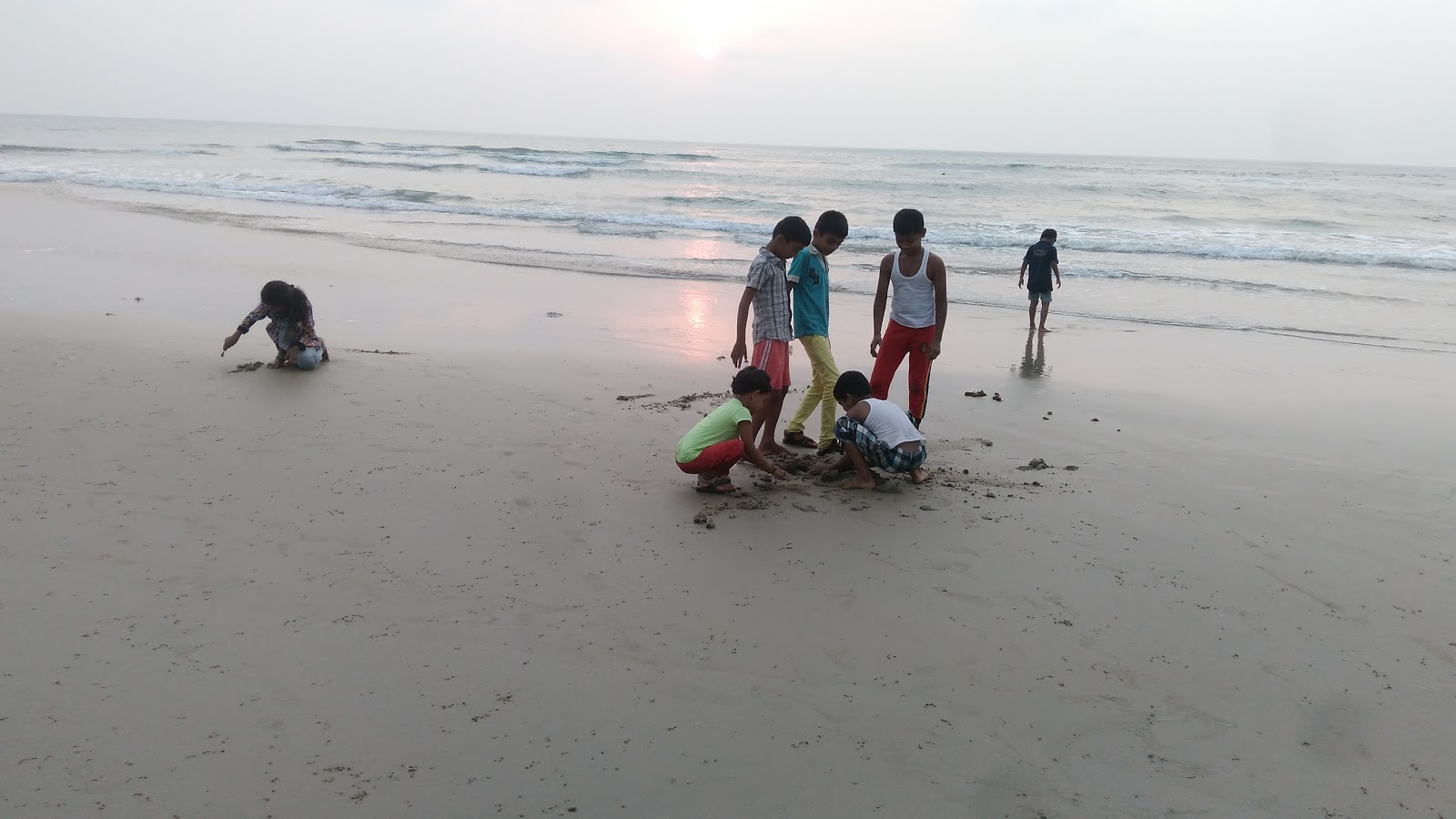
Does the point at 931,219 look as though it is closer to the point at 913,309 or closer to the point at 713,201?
A: the point at 713,201

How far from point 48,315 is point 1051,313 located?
1099 centimetres

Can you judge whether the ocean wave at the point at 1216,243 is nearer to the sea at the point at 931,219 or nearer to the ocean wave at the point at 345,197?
the sea at the point at 931,219

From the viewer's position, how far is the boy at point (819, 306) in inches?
199

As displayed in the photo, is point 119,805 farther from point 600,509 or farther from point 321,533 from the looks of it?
point 600,509

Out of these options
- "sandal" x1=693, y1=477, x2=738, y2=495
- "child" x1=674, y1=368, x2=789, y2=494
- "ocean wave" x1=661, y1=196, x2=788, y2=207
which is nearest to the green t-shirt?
"child" x1=674, y1=368, x2=789, y2=494

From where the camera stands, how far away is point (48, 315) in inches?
307

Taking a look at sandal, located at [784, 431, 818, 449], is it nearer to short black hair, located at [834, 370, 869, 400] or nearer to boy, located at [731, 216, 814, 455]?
boy, located at [731, 216, 814, 455]

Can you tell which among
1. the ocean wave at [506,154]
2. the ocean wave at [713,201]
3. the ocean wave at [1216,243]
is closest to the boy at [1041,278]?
the ocean wave at [1216,243]

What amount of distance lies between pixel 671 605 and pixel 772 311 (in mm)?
2232

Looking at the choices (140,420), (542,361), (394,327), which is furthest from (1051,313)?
(140,420)

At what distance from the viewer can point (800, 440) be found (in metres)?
5.71

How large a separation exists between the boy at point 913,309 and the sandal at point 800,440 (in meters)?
0.54

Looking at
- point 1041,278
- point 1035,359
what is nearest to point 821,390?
point 1035,359

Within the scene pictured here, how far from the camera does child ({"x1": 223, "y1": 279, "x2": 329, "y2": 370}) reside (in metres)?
6.63
